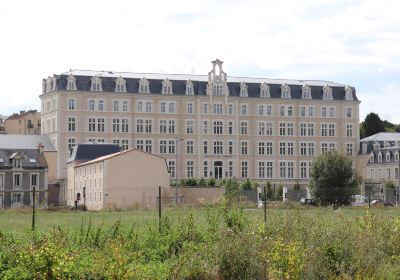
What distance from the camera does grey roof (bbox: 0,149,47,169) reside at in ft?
244

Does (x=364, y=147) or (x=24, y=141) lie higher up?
(x=24, y=141)

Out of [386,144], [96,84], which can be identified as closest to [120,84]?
[96,84]

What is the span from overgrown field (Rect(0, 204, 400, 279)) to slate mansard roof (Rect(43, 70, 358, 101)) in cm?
7178

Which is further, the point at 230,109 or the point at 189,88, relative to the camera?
the point at 230,109

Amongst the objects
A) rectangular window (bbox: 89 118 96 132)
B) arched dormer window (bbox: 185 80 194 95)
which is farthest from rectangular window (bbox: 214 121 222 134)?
rectangular window (bbox: 89 118 96 132)

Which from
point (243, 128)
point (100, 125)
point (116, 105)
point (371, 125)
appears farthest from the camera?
point (371, 125)

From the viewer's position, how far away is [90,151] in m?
80.1

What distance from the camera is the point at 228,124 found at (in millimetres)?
97188

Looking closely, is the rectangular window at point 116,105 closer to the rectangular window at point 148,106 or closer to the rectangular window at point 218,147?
the rectangular window at point 148,106

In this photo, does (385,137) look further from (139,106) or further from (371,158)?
(139,106)

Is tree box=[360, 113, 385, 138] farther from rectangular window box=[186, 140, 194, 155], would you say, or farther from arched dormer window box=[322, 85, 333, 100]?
rectangular window box=[186, 140, 194, 155]

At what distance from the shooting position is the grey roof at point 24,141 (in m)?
86.6

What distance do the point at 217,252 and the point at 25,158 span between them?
61795 mm

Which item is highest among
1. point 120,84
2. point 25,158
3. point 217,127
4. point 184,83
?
point 184,83
